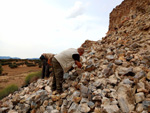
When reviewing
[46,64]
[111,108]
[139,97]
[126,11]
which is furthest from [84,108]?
[126,11]

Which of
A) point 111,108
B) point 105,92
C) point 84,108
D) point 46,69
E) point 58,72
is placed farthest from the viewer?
point 46,69

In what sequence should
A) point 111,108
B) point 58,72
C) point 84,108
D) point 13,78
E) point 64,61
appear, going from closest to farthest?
point 111,108 → point 84,108 → point 64,61 → point 58,72 → point 13,78

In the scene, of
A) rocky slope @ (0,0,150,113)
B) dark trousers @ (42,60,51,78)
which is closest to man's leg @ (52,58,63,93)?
rocky slope @ (0,0,150,113)

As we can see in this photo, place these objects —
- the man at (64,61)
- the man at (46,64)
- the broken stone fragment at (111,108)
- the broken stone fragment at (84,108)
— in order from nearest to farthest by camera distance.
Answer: the broken stone fragment at (111,108), the broken stone fragment at (84,108), the man at (64,61), the man at (46,64)

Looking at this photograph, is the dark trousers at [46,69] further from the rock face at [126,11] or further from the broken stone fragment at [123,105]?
the rock face at [126,11]

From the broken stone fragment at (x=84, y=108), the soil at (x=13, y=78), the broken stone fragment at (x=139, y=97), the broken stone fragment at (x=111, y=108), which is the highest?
the broken stone fragment at (x=139, y=97)

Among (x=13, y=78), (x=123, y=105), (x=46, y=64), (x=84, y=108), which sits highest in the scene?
(x=46, y=64)

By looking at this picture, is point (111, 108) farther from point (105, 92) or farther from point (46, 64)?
point (46, 64)

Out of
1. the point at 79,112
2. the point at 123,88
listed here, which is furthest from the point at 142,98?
the point at 79,112

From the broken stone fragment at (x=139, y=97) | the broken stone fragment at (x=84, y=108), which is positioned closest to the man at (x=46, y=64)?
the broken stone fragment at (x=84, y=108)

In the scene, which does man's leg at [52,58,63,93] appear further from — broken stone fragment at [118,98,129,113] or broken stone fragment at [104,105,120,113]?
broken stone fragment at [118,98,129,113]

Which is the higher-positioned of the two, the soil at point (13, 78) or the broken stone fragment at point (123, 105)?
the broken stone fragment at point (123, 105)

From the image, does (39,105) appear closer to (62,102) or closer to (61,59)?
(62,102)

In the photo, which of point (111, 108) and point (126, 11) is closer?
point (111, 108)
